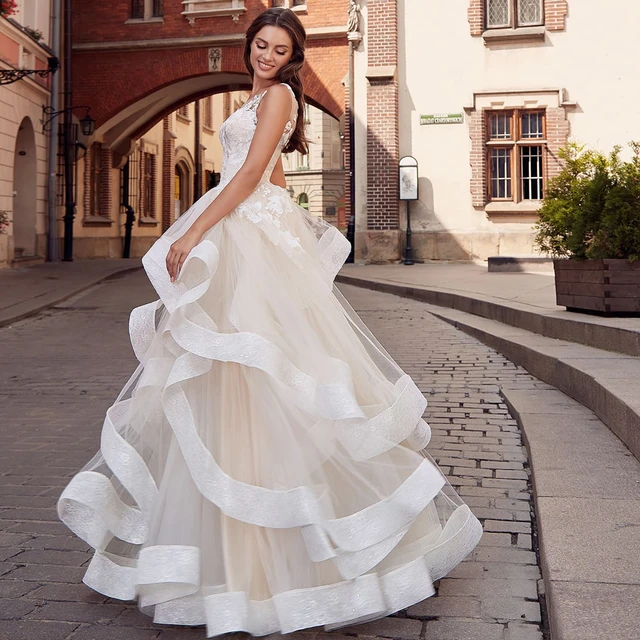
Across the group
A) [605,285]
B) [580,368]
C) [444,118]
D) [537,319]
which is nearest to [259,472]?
[580,368]

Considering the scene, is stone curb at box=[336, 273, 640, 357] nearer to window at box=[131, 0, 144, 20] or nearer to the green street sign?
the green street sign

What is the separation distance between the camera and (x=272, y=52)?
2.87 metres

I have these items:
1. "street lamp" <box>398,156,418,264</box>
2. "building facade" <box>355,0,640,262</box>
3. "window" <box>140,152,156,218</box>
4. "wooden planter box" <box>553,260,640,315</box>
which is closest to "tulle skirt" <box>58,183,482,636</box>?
"wooden planter box" <box>553,260,640,315</box>

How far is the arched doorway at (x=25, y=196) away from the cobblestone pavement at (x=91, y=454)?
37.4 ft

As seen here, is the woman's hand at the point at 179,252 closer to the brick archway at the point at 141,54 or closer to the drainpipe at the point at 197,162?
the brick archway at the point at 141,54

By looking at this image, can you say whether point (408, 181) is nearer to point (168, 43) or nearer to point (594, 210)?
point (168, 43)

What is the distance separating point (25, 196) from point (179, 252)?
62.6 ft

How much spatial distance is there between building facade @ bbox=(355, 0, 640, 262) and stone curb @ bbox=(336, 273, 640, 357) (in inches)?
240

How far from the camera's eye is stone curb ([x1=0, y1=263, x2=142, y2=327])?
1083 centimetres

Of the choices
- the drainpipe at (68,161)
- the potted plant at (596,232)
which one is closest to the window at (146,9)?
the drainpipe at (68,161)

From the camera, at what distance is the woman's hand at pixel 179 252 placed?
2.64 m

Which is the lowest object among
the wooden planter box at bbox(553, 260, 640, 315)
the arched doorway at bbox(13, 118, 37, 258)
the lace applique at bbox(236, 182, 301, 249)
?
the wooden planter box at bbox(553, 260, 640, 315)

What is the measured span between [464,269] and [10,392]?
11526mm

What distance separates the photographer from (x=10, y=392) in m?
6.55
